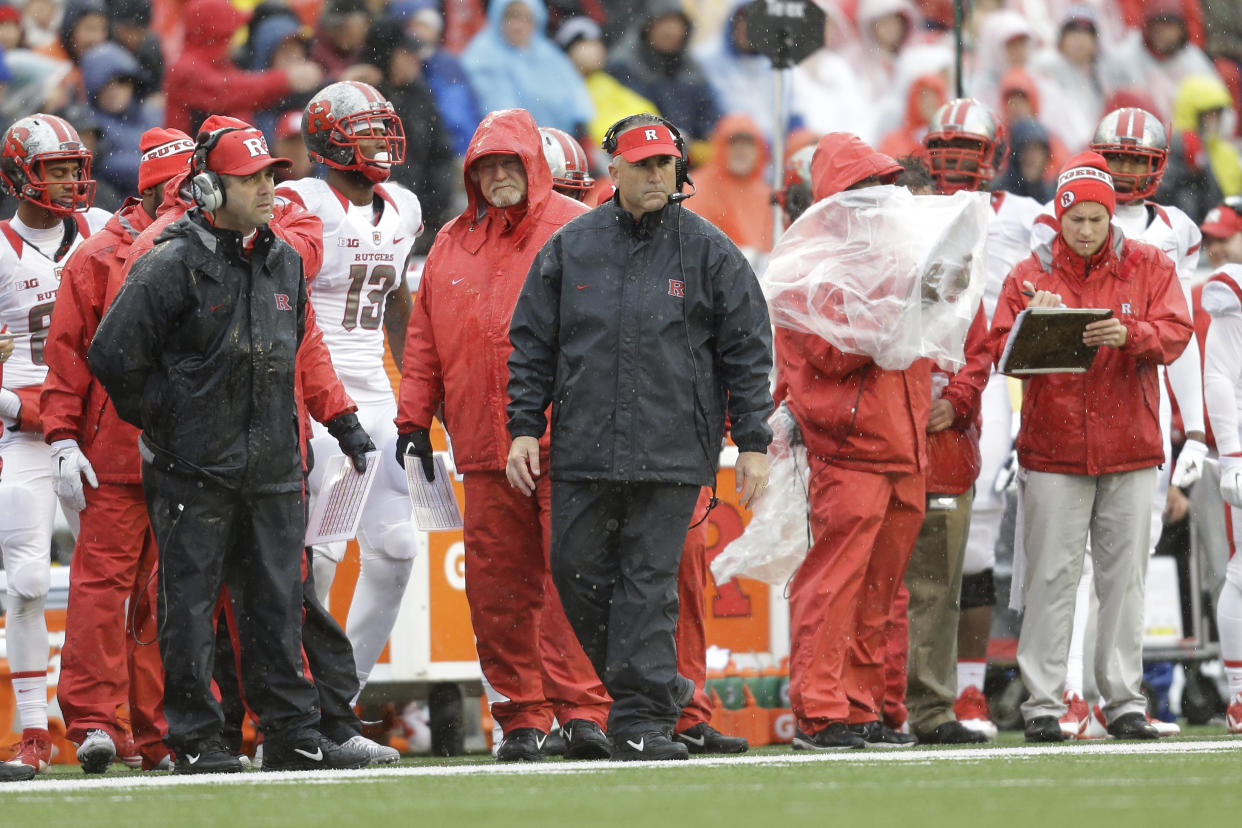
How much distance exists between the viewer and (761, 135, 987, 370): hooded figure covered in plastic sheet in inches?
320

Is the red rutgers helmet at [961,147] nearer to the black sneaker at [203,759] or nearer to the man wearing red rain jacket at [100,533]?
the man wearing red rain jacket at [100,533]

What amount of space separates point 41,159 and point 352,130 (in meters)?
1.27

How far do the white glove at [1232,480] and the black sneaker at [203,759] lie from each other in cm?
443

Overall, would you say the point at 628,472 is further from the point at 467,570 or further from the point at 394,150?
the point at 394,150

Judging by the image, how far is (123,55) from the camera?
12039 mm

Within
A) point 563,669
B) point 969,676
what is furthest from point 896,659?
point 563,669

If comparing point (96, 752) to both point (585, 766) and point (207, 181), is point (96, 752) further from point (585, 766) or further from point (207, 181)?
point (207, 181)

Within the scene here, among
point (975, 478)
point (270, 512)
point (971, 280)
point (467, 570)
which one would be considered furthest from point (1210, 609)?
point (270, 512)

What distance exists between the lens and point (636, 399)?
7039 mm

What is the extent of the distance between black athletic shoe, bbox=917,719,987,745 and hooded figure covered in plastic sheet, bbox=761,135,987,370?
5.04 ft

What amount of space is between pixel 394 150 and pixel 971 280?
7.94ft

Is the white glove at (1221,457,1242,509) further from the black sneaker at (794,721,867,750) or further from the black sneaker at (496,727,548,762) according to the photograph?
the black sneaker at (496,727,548,762)

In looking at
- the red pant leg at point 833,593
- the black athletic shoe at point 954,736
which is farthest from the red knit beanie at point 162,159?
the black athletic shoe at point 954,736

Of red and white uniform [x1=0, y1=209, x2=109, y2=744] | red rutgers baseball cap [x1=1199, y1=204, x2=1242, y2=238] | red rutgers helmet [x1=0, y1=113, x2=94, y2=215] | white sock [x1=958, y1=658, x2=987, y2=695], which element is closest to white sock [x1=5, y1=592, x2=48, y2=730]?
red and white uniform [x1=0, y1=209, x2=109, y2=744]
